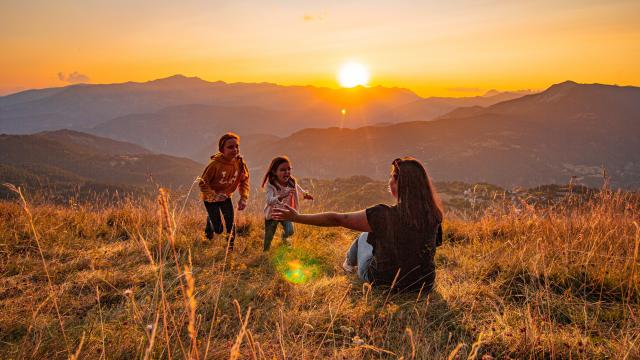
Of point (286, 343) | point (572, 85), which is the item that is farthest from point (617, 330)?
point (572, 85)

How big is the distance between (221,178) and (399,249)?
2.96 metres

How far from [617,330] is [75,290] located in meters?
4.72

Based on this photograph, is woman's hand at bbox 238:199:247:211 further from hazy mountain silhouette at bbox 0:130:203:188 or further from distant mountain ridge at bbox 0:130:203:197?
hazy mountain silhouette at bbox 0:130:203:188

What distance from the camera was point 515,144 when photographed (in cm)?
12238

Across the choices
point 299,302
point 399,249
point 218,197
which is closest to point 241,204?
point 218,197

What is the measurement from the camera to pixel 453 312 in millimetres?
2885

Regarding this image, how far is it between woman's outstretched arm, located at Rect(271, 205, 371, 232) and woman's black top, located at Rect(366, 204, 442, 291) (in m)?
0.08

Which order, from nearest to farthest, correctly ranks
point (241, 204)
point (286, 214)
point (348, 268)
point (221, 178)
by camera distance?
1. point (286, 214)
2. point (348, 268)
3. point (241, 204)
4. point (221, 178)

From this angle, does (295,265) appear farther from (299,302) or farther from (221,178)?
(221,178)

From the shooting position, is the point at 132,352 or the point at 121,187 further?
the point at 121,187

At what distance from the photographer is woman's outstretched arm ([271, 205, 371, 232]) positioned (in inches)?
110

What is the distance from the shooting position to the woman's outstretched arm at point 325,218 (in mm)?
2795

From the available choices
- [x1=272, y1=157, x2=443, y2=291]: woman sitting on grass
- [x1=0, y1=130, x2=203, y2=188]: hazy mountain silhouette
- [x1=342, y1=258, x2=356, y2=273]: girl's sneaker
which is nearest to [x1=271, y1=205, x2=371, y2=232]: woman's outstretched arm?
[x1=272, y1=157, x2=443, y2=291]: woman sitting on grass

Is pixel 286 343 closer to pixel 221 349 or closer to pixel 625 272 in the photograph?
pixel 221 349
